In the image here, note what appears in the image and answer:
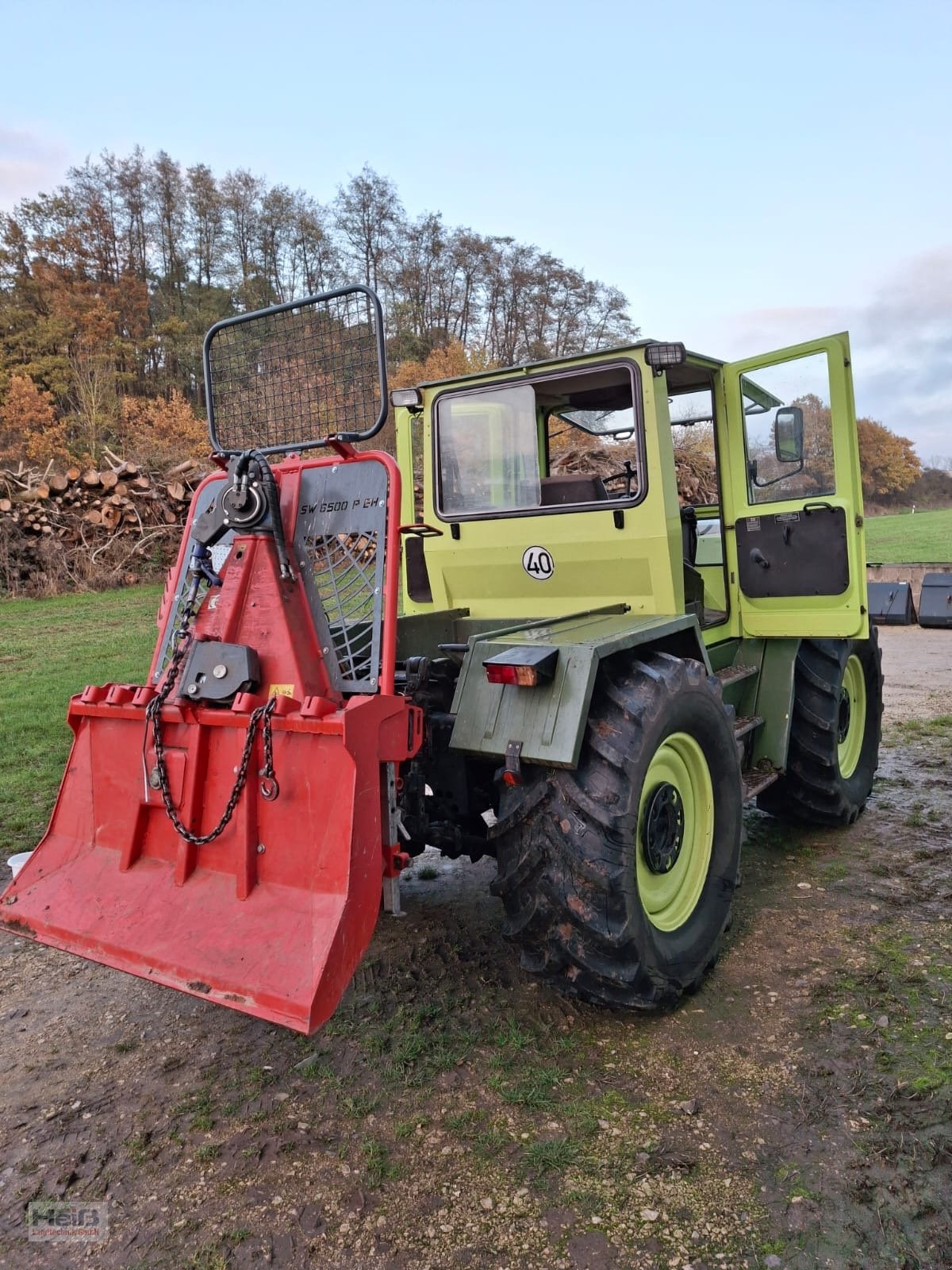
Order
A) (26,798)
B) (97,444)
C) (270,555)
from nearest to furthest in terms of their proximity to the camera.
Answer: (270,555), (26,798), (97,444)

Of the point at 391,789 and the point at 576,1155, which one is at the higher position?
the point at 391,789

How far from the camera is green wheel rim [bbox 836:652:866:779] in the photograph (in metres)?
4.95

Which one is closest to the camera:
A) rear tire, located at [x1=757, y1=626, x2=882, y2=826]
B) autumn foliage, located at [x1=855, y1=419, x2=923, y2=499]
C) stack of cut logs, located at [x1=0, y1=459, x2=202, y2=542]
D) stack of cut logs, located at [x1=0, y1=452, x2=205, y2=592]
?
rear tire, located at [x1=757, y1=626, x2=882, y2=826]

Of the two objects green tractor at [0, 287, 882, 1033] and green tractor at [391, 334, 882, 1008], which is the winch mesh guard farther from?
green tractor at [391, 334, 882, 1008]

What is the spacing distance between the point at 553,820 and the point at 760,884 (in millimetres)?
1861

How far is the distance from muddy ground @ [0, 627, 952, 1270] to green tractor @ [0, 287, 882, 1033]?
31cm

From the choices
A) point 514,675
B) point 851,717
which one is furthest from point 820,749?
point 514,675

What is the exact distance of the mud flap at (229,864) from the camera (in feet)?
7.79

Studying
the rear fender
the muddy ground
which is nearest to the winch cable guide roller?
the rear fender

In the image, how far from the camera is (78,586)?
13766 mm

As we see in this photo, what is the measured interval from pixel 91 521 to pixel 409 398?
11.8 metres

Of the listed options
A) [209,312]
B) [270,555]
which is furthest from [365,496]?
[209,312]

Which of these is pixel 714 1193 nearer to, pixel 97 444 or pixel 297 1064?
pixel 297 1064

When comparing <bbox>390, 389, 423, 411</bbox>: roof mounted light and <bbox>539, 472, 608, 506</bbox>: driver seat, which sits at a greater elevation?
<bbox>390, 389, 423, 411</bbox>: roof mounted light
